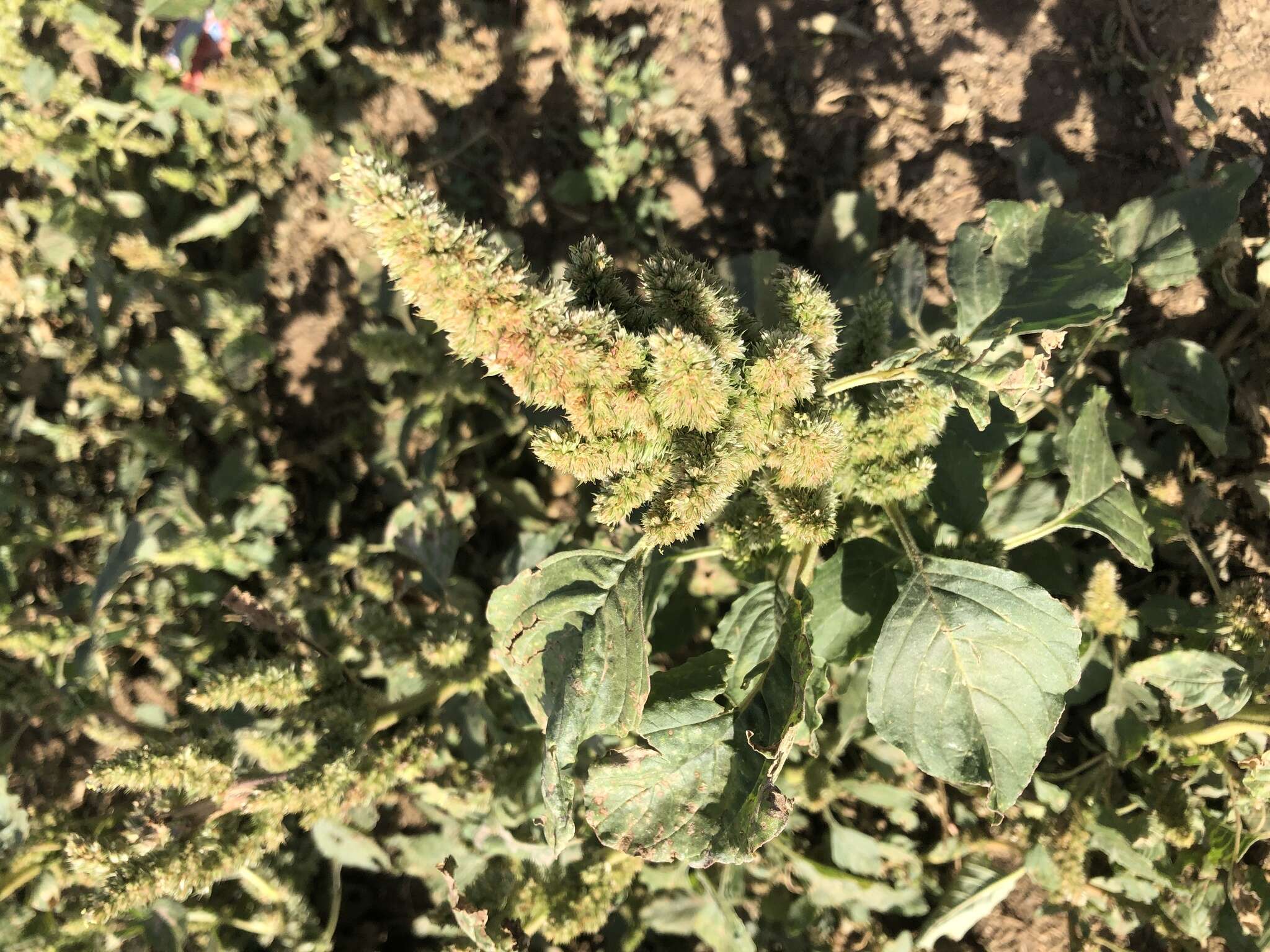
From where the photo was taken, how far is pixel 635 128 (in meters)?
4.17

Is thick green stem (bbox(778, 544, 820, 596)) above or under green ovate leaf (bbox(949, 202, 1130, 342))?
under

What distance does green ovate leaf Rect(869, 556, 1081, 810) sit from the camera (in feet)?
7.30

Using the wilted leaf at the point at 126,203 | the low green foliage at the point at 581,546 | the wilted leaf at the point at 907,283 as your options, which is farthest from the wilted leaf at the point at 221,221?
the wilted leaf at the point at 907,283

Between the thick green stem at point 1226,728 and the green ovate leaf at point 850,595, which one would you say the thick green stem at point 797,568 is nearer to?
the green ovate leaf at point 850,595

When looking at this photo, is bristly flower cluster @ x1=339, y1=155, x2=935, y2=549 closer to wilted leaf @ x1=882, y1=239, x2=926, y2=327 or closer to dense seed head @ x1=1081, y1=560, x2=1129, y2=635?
wilted leaf @ x1=882, y1=239, x2=926, y2=327

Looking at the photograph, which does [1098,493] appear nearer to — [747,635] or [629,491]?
[747,635]

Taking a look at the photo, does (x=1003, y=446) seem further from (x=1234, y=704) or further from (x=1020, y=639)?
(x=1234, y=704)

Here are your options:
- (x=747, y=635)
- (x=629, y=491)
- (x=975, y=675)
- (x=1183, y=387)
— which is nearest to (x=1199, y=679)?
(x=975, y=675)

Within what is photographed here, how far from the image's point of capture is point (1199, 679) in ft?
8.83

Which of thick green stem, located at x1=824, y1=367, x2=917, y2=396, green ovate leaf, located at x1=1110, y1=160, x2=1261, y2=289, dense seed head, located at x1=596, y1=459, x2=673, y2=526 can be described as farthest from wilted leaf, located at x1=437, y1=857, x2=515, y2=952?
green ovate leaf, located at x1=1110, y1=160, x2=1261, y2=289

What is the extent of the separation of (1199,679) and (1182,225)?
169cm

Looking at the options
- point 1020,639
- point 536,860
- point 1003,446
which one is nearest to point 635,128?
point 1003,446

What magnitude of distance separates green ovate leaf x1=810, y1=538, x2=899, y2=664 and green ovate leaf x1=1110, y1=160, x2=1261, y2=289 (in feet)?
5.20

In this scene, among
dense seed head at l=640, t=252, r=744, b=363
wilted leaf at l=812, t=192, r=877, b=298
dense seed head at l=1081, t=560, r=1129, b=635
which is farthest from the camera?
wilted leaf at l=812, t=192, r=877, b=298
